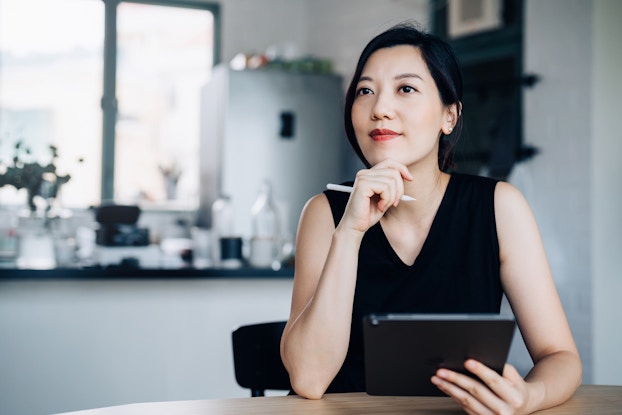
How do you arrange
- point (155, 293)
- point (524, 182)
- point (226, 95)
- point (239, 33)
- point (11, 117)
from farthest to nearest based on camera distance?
point (239, 33), point (11, 117), point (226, 95), point (524, 182), point (155, 293)

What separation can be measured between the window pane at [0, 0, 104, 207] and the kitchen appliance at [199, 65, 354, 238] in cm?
86

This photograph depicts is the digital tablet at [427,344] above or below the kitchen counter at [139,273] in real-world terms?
above

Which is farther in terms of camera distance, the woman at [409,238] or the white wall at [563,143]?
the white wall at [563,143]

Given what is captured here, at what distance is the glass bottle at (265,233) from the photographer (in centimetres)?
298

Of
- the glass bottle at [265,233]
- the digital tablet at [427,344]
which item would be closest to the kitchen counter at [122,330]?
the glass bottle at [265,233]

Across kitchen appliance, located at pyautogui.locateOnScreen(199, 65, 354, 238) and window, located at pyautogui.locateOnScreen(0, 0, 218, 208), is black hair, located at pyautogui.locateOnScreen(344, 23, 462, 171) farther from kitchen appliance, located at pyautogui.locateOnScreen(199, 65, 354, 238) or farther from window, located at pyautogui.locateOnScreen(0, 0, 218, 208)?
window, located at pyautogui.locateOnScreen(0, 0, 218, 208)

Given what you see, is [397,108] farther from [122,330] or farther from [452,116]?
[122,330]

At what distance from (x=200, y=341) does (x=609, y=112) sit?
6.07 feet

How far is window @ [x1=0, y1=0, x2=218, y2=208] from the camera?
16.7 feet

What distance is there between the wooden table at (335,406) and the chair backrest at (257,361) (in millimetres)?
360

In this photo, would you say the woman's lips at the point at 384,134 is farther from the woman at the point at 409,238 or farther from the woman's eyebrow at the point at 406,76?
the woman's eyebrow at the point at 406,76

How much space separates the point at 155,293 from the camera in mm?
2762

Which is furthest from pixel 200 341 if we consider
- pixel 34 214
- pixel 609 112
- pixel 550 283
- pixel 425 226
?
pixel 609 112

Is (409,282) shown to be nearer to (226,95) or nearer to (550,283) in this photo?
(550,283)
